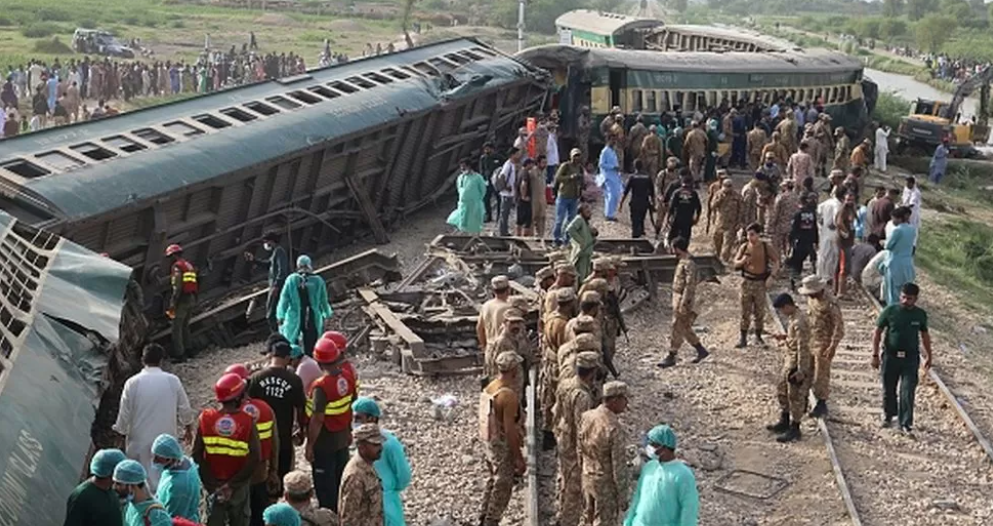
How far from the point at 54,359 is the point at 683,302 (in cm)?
626

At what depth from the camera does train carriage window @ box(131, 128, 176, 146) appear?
46.9ft

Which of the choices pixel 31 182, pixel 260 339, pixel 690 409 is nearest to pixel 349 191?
pixel 260 339

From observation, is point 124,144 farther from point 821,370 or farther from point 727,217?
point 821,370

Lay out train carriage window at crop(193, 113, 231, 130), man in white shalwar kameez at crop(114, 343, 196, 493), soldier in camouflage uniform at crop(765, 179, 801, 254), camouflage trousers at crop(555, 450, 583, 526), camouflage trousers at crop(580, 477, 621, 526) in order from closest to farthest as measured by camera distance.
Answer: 1. camouflage trousers at crop(580, 477, 621, 526)
2. man in white shalwar kameez at crop(114, 343, 196, 493)
3. camouflage trousers at crop(555, 450, 583, 526)
4. train carriage window at crop(193, 113, 231, 130)
5. soldier in camouflage uniform at crop(765, 179, 801, 254)

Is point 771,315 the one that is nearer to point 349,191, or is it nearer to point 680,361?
point 680,361

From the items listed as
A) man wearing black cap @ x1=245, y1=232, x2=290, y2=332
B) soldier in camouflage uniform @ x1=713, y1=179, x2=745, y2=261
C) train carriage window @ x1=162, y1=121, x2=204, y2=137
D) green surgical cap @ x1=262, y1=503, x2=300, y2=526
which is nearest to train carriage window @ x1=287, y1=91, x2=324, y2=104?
train carriage window @ x1=162, y1=121, x2=204, y2=137

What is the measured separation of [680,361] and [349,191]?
601 cm

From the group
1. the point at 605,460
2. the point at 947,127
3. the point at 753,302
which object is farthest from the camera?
the point at 947,127

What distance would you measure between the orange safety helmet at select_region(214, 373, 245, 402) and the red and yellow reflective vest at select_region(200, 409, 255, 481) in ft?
0.44

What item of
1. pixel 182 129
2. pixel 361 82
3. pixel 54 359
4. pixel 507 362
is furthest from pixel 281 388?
pixel 361 82

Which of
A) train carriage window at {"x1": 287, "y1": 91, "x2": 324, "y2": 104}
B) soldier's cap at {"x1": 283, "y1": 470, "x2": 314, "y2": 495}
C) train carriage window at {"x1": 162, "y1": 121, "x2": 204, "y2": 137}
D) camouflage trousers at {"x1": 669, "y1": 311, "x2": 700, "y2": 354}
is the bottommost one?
camouflage trousers at {"x1": 669, "y1": 311, "x2": 700, "y2": 354}

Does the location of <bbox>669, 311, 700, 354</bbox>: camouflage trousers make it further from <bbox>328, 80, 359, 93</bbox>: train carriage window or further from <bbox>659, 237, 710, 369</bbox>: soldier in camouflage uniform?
<bbox>328, 80, 359, 93</bbox>: train carriage window

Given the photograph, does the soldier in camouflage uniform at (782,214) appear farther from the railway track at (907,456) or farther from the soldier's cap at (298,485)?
the soldier's cap at (298,485)

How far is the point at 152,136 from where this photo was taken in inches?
568
